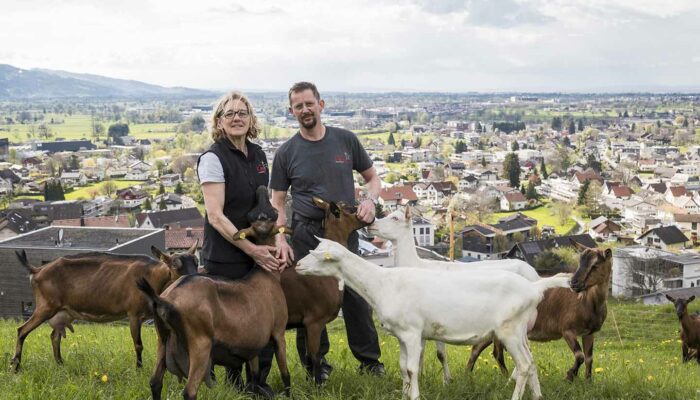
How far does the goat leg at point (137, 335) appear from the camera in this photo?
7.98 m

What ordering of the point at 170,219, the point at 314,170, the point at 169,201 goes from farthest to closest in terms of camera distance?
the point at 169,201
the point at 170,219
the point at 314,170

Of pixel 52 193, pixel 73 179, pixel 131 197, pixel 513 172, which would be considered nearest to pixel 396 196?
pixel 513 172

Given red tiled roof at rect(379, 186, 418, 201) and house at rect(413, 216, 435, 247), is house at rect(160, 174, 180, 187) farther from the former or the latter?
house at rect(413, 216, 435, 247)

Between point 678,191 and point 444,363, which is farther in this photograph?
point 678,191

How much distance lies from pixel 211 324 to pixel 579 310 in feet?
14.7

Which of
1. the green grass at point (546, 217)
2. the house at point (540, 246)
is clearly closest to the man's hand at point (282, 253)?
the house at point (540, 246)

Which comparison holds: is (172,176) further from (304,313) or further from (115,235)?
(304,313)

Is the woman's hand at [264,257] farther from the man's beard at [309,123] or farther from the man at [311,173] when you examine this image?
the man's beard at [309,123]

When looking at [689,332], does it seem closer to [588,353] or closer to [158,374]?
[588,353]

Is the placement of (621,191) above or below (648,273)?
below

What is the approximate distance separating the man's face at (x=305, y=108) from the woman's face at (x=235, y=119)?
96 centimetres

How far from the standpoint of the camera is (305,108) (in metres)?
7.31

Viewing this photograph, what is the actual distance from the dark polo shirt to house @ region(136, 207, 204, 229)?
67.7 meters

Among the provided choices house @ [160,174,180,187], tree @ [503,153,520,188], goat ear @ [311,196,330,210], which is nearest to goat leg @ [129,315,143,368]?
goat ear @ [311,196,330,210]
